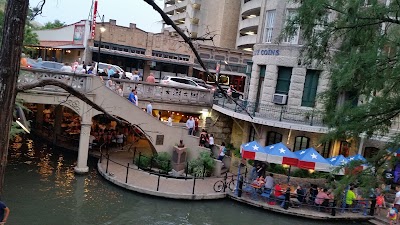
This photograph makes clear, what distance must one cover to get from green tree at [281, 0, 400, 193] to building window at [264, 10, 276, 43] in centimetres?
1403

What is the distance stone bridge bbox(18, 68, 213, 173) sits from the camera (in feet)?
65.6

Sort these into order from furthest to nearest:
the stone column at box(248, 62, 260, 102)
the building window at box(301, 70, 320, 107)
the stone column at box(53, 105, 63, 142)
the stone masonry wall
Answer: the stone column at box(53, 105, 63, 142)
the stone masonry wall
the stone column at box(248, 62, 260, 102)
the building window at box(301, 70, 320, 107)

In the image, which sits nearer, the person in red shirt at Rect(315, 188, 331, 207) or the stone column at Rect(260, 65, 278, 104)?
the person in red shirt at Rect(315, 188, 331, 207)

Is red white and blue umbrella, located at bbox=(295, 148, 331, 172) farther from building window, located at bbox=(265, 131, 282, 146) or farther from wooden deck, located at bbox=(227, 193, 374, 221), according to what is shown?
building window, located at bbox=(265, 131, 282, 146)

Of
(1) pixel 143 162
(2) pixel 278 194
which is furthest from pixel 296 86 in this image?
(1) pixel 143 162

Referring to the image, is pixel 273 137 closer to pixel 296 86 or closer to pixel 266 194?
pixel 296 86

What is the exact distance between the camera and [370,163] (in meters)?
10.2

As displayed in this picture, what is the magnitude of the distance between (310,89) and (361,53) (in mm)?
Answer: 14190

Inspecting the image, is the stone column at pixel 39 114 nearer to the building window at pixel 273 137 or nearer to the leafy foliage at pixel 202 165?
the leafy foliage at pixel 202 165

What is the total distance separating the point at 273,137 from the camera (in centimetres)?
2358

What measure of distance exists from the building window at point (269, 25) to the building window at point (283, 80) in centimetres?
206

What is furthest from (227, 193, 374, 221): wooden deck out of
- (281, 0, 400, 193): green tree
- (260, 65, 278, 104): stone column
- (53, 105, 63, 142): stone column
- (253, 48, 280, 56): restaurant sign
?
(53, 105, 63, 142): stone column

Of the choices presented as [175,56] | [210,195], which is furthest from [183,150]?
[175,56]

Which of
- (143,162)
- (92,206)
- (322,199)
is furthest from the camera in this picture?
(143,162)
